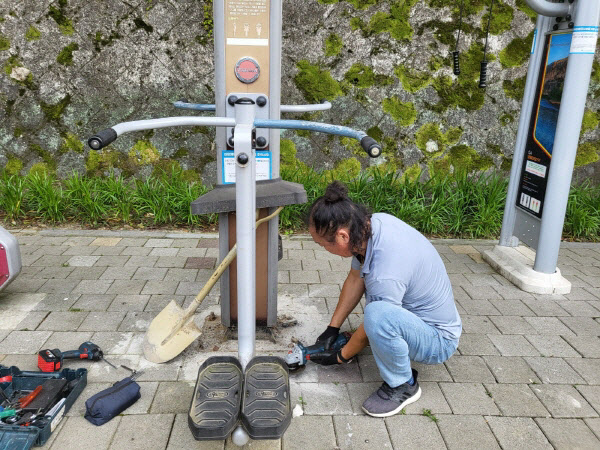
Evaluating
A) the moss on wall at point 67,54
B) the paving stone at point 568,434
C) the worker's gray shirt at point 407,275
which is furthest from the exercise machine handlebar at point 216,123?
the moss on wall at point 67,54

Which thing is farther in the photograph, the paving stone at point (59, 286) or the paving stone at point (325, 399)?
the paving stone at point (59, 286)

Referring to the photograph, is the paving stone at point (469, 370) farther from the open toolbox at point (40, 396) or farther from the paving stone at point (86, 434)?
the open toolbox at point (40, 396)

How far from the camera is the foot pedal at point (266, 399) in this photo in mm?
1911

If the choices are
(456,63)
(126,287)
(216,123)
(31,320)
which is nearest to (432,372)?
(216,123)

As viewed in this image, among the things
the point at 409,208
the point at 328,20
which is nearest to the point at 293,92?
the point at 328,20

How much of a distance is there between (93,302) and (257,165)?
1576 mm

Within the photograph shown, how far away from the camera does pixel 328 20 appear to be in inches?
203

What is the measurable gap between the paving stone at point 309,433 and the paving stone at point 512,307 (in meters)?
1.70

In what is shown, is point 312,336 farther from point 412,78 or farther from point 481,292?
point 412,78

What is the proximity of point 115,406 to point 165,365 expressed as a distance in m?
0.45

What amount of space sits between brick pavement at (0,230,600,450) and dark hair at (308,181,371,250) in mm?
844

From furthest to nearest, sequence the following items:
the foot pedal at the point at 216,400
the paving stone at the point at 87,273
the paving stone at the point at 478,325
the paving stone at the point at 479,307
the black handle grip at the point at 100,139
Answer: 1. the paving stone at the point at 87,273
2. the paving stone at the point at 479,307
3. the paving stone at the point at 478,325
4. the foot pedal at the point at 216,400
5. the black handle grip at the point at 100,139

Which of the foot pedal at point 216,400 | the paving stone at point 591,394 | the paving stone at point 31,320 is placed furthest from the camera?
the paving stone at point 31,320

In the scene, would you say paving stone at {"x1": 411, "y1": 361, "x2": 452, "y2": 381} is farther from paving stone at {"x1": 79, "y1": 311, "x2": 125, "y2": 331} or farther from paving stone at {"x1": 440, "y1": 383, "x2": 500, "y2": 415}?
paving stone at {"x1": 79, "y1": 311, "x2": 125, "y2": 331}
